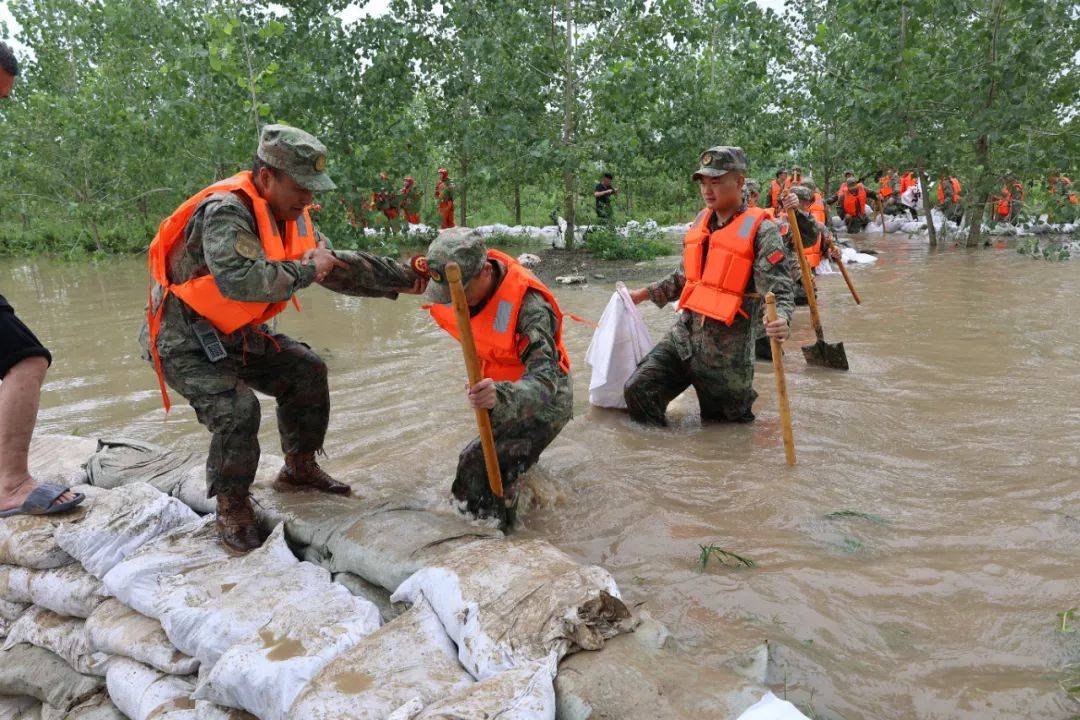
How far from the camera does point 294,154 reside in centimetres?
264

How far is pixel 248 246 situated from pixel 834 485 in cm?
277

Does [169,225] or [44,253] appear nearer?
[169,225]

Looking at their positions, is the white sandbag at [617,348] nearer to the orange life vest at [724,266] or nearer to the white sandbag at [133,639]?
the orange life vest at [724,266]

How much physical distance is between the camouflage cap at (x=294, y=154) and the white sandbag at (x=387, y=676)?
1.51 meters

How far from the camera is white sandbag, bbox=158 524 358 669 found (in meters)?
2.26

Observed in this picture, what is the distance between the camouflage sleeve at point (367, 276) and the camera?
118 inches

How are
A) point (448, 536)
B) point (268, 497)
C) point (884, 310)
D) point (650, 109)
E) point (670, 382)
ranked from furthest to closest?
point (650, 109) → point (884, 310) → point (670, 382) → point (268, 497) → point (448, 536)

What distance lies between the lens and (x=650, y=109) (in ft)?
39.6

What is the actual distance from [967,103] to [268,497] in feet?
39.1

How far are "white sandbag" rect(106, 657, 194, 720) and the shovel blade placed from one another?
495 centimetres

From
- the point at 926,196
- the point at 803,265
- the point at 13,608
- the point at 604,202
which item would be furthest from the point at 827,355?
the point at 926,196

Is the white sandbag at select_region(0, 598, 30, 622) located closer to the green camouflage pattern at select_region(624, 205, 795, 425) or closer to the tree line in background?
the green camouflage pattern at select_region(624, 205, 795, 425)

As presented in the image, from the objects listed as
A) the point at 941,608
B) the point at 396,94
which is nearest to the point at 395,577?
the point at 941,608

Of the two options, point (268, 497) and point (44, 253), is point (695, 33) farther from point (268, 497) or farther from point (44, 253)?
point (44, 253)
